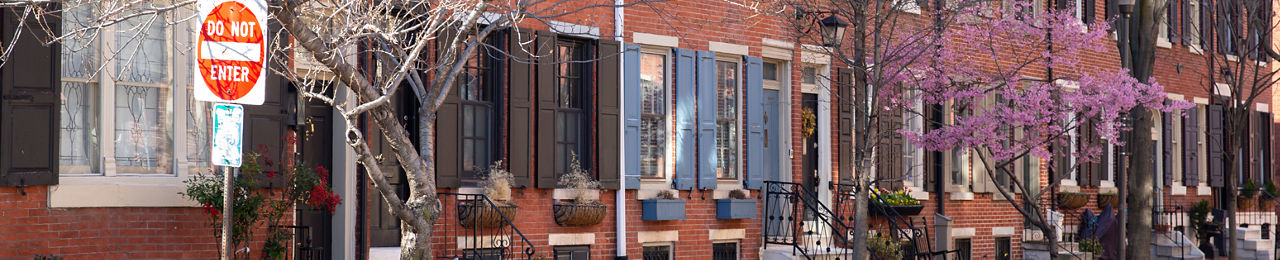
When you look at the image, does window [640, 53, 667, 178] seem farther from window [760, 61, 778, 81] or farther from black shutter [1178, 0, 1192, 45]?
black shutter [1178, 0, 1192, 45]

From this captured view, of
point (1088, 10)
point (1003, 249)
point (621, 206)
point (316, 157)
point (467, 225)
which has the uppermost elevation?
point (1088, 10)

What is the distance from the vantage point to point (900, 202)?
57.7ft

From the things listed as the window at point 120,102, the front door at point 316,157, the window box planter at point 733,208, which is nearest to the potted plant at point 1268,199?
the window box planter at point 733,208

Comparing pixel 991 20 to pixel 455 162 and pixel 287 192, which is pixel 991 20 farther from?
pixel 287 192

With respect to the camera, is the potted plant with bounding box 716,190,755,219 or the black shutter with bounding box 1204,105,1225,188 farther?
the black shutter with bounding box 1204,105,1225,188

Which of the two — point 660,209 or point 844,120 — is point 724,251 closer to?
point 660,209

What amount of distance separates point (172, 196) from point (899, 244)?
8.70m

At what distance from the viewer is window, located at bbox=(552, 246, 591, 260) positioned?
46.9 ft

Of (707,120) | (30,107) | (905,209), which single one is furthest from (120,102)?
(905,209)

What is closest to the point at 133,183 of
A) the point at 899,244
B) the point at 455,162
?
the point at 455,162

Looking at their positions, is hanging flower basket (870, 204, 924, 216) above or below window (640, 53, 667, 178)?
below

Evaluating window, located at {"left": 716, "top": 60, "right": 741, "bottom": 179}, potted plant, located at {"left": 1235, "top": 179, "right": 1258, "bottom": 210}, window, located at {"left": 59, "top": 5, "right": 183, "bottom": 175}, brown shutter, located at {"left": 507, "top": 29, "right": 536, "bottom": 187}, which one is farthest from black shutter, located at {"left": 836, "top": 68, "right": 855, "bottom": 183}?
potted plant, located at {"left": 1235, "top": 179, "right": 1258, "bottom": 210}

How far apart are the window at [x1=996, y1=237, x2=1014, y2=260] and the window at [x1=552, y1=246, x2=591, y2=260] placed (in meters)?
8.15

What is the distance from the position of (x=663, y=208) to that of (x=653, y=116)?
3.35ft
